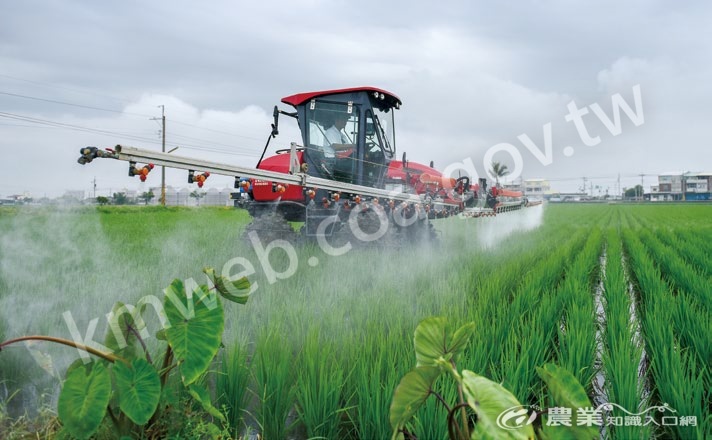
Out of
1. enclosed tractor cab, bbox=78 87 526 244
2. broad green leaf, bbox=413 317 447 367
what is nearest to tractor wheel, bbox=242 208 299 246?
enclosed tractor cab, bbox=78 87 526 244

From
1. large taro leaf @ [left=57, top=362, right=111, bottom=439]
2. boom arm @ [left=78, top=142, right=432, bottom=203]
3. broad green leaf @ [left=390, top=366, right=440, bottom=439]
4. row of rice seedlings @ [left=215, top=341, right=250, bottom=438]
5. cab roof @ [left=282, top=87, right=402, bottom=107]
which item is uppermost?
cab roof @ [left=282, top=87, right=402, bottom=107]

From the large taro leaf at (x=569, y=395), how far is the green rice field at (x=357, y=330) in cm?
64

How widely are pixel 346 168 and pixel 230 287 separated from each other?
202 inches

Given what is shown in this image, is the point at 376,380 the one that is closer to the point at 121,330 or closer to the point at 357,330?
the point at 357,330

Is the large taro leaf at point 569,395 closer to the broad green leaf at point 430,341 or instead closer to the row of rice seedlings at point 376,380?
the broad green leaf at point 430,341

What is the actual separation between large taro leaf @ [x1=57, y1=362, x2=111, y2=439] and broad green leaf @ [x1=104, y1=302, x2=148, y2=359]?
0.31 m

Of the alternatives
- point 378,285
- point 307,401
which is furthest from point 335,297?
point 307,401

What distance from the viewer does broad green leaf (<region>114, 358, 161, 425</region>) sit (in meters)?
1.25

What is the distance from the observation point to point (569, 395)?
97 centimetres

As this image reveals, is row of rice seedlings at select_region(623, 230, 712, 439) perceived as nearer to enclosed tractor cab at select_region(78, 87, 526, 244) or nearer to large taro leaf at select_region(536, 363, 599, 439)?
large taro leaf at select_region(536, 363, 599, 439)

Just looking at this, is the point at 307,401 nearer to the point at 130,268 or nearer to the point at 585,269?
the point at 130,268

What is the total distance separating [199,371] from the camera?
1.27 meters

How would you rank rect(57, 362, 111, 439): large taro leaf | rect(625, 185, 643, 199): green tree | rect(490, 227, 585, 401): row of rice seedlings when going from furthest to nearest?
rect(625, 185, 643, 199): green tree
rect(490, 227, 585, 401): row of rice seedlings
rect(57, 362, 111, 439): large taro leaf

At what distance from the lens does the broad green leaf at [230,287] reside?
1.56 m
